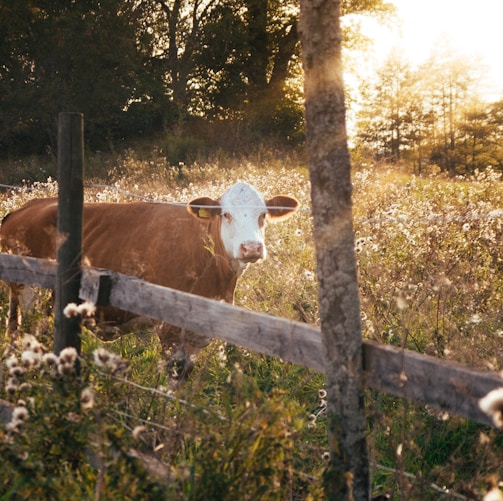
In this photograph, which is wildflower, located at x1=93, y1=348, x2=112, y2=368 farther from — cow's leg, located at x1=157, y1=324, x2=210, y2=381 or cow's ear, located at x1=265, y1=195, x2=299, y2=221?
cow's ear, located at x1=265, y1=195, x2=299, y2=221

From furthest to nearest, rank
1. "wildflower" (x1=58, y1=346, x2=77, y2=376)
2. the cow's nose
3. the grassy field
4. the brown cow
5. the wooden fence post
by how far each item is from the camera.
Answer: the brown cow → the cow's nose → the wooden fence post → "wildflower" (x1=58, y1=346, x2=77, y2=376) → the grassy field

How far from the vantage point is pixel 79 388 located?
2521 mm

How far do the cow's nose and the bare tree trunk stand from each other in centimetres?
209

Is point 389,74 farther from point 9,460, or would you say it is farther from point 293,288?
point 9,460

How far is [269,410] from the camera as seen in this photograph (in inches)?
93.4

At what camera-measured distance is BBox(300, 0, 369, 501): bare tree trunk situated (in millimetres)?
2521

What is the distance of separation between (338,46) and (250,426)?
56.3 inches

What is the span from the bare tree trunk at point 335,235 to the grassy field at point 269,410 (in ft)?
0.47

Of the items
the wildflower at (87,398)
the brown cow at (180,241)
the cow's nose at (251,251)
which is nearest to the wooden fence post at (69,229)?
the wildflower at (87,398)

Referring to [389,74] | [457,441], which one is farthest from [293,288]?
[389,74]

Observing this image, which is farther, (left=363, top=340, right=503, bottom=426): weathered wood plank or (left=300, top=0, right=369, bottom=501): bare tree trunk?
(left=300, top=0, right=369, bottom=501): bare tree trunk

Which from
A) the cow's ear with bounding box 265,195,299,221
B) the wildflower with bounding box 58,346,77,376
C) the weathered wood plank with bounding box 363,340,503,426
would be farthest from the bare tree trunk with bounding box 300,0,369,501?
the cow's ear with bounding box 265,195,299,221

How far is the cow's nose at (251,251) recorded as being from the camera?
185 inches

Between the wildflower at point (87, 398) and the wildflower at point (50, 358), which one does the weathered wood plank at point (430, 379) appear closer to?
the wildflower at point (87, 398)
